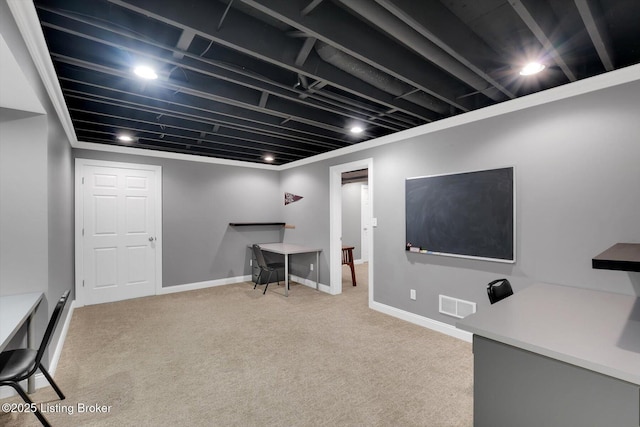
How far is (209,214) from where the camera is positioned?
17.9 feet

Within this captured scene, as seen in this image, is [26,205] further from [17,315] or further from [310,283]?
[310,283]

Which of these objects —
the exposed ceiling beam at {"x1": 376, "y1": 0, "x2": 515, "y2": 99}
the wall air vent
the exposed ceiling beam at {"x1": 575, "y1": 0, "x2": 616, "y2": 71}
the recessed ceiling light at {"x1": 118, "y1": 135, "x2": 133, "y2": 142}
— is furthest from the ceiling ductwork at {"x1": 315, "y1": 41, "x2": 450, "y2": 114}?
the recessed ceiling light at {"x1": 118, "y1": 135, "x2": 133, "y2": 142}

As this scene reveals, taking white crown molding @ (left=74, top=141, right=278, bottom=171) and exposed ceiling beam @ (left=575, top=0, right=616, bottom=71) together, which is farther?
white crown molding @ (left=74, top=141, right=278, bottom=171)

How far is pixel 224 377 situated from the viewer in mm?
2451

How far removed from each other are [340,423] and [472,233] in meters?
2.16

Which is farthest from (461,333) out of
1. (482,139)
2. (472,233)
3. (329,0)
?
(329,0)

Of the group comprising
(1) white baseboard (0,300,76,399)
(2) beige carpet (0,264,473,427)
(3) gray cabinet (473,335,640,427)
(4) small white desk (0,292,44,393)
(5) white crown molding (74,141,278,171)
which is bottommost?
(2) beige carpet (0,264,473,427)

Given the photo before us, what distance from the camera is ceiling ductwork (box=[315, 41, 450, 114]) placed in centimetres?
212

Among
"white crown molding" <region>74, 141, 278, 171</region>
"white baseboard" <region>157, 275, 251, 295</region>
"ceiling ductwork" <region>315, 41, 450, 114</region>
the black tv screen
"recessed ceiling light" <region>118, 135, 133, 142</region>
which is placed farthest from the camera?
"white baseboard" <region>157, 275, 251, 295</region>

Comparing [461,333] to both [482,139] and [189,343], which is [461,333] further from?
[189,343]

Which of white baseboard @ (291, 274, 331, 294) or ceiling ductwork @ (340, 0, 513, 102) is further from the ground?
ceiling ductwork @ (340, 0, 513, 102)

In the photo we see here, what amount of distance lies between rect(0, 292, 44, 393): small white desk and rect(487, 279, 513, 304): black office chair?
9.69 feet

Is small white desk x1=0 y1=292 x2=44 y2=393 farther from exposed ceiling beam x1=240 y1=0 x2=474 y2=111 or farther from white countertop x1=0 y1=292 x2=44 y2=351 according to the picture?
exposed ceiling beam x1=240 y1=0 x2=474 y2=111

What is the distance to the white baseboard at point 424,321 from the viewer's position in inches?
123
